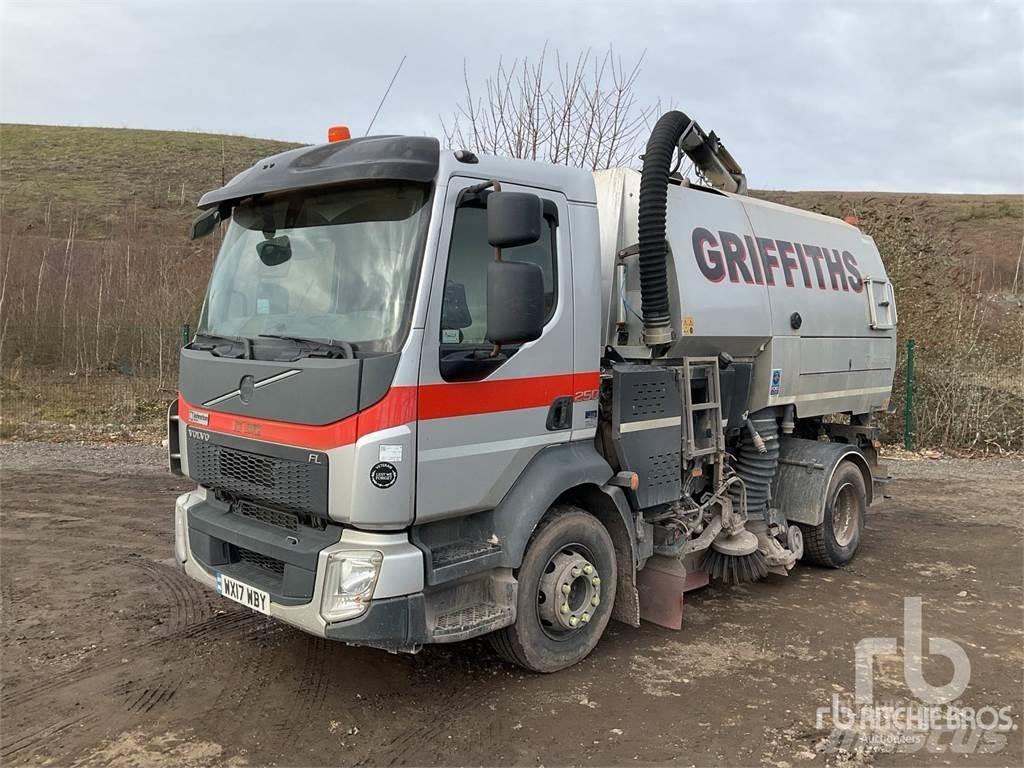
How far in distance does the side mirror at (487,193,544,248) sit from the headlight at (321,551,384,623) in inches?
60.6

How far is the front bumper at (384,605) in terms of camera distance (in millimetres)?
3412

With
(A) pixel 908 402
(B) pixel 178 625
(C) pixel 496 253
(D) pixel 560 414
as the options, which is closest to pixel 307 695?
(B) pixel 178 625

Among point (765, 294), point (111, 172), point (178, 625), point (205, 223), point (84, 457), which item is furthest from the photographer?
point (111, 172)

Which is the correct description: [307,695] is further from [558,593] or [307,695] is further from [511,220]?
[511,220]

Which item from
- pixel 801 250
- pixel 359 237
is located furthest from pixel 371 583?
pixel 801 250

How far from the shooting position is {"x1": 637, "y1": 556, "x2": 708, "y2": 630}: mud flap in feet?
16.0

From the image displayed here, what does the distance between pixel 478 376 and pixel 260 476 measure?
120 centimetres

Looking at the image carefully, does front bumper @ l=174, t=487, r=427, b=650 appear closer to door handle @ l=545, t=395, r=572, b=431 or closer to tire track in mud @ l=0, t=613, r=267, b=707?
door handle @ l=545, t=395, r=572, b=431

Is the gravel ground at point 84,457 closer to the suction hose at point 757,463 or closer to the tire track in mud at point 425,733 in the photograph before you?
the tire track in mud at point 425,733

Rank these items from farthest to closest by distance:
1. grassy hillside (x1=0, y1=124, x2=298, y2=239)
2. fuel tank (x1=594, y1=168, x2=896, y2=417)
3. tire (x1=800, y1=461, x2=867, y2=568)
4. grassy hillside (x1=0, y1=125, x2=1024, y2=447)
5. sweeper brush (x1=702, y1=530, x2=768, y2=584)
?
1. grassy hillside (x1=0, y1=124, x2=298, y2=239)
2. grassy hillside (x1=0, y1=125, x2=1024, y2=447)
3. tire (x1=800, y1=461, x2=867, y2=568)
4. sweeper brush (x1=702, y1=530, x2=768, y2=584)
5. fuel tank (x1=594, y1=168, x2=896, y2=417)

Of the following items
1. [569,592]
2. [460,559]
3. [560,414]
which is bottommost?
[569,592]

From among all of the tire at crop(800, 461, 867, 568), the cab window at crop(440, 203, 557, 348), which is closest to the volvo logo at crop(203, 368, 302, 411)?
the cab window at crop(440, 203, 557, 348)

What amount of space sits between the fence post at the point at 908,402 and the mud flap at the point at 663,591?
28.4ft

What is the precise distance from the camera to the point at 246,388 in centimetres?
378
